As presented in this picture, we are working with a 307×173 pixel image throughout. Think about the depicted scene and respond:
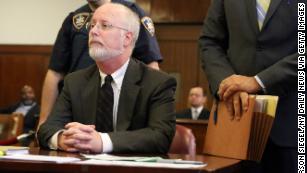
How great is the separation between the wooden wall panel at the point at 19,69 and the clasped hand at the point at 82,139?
8895 mm

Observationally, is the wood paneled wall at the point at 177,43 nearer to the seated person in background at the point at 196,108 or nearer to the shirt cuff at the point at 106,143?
the seated person in background at the point at 196,108

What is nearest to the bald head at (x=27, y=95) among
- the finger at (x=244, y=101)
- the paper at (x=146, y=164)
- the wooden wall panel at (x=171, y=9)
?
the wooden wall panel at (x=171, y=9)

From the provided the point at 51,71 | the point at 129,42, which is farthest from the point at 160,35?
the point at 129,42

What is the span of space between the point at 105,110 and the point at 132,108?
12cm

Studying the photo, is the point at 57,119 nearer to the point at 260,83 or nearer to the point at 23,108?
the point at 260,83

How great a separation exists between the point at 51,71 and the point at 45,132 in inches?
39.4

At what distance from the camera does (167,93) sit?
243 centimetres

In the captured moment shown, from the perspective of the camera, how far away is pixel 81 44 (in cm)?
312

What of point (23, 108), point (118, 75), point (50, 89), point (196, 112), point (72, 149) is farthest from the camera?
point (23, 108)

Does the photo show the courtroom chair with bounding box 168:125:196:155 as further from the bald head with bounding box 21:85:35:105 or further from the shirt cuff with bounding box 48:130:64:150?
the bald head with bounding box 21:85:35:105

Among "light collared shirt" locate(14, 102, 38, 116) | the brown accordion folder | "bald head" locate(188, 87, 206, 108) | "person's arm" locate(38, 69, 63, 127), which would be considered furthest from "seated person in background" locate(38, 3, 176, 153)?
"light collared shirt" locate(14, 102, 38, 116)

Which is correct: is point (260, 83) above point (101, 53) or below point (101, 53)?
below

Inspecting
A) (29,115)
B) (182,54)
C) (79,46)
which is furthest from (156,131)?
(182,54)

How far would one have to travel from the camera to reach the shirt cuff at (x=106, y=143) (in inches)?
83.4
